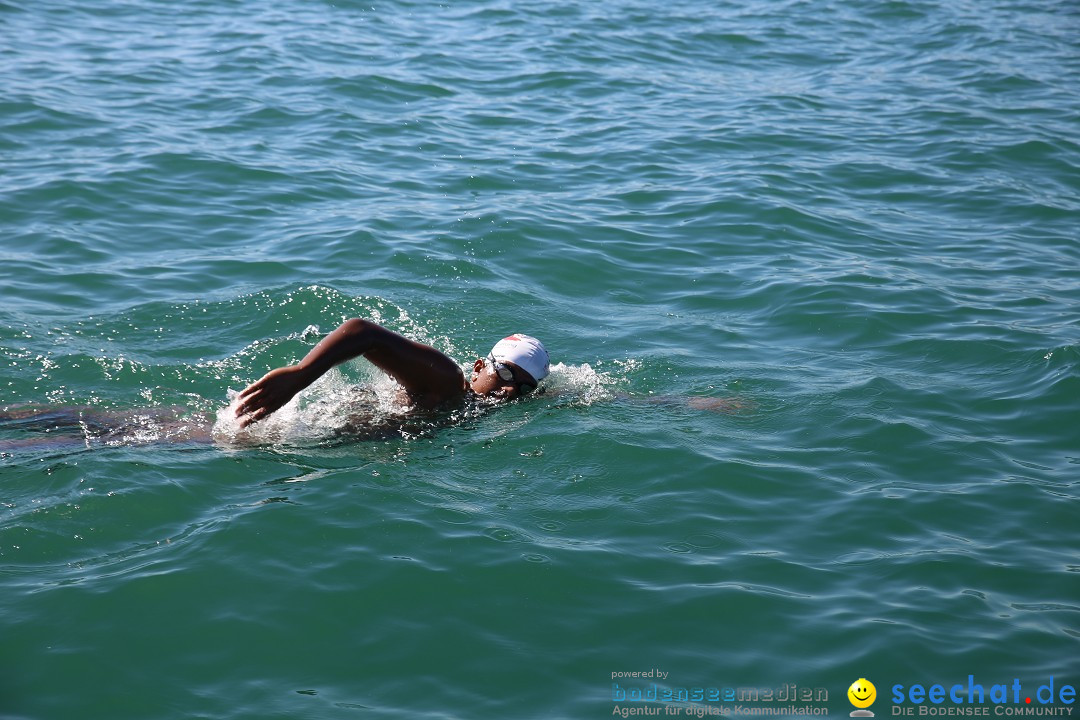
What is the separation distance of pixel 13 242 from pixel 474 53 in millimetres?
9468

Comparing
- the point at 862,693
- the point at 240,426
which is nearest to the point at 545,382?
the point at 240,426

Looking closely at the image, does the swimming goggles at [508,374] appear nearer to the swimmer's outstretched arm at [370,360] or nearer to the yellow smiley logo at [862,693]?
the swimmer's outstretched arm at [370,360]

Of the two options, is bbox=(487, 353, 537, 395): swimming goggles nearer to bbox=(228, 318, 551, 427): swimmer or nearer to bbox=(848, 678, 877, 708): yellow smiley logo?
bbox=(228, 318, 551, 427): swimmer

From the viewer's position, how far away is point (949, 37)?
19.1m

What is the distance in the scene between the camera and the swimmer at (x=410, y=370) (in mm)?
6246

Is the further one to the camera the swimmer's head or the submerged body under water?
the swimmer's head

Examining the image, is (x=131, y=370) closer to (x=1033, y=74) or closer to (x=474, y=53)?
(x=474, y=53)

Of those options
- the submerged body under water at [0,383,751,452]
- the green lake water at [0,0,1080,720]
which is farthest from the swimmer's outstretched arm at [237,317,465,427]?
the green lake water at [0,0,1080,720]

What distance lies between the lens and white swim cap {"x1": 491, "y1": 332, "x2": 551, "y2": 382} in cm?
765

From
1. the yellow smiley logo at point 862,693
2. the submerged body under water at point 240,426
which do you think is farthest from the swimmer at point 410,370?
the yellow smiley logo at point 862,693

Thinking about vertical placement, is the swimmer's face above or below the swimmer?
below

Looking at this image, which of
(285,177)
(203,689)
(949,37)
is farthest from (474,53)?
(203,689)

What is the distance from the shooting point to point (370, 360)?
677 cm

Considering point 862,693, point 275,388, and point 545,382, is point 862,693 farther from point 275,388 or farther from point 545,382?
point 275,388
